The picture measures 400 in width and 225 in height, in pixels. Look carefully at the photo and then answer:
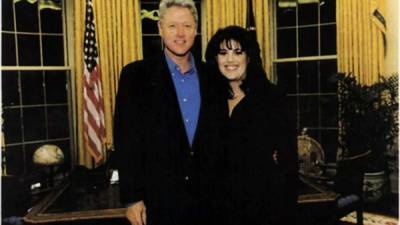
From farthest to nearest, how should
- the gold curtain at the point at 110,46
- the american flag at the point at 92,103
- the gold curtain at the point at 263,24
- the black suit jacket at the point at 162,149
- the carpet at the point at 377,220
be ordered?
the gold curtain at the point at 263,24 < the gold curtain at the point at 110,46 < the american flag at the point at 92,103 < the carpet at the point at 377,220 < the black suit jacket at the point at 162,149

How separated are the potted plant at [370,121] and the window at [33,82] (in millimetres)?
2196

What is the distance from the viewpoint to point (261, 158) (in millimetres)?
1680

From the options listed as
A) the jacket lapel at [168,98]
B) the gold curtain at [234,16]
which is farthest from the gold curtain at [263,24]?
the jacket lapel at [168,98]

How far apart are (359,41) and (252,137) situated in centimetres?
229

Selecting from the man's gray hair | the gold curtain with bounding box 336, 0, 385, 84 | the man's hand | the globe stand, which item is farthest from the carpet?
the globe stand

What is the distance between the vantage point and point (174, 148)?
67.1 inches

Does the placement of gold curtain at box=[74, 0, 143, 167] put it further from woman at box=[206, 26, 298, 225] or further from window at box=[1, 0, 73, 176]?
woman at box=[206, 26, 298, 225]

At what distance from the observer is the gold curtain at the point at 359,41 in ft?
11.1

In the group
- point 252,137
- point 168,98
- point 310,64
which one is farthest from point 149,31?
point 252,137

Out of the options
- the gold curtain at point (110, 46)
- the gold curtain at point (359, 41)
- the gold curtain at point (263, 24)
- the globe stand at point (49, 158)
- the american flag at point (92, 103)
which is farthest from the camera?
the gold curtain at point (263, 24)

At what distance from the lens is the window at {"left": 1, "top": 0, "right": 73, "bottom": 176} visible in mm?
3371

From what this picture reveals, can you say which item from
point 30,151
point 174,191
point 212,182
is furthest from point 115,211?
point 30,151

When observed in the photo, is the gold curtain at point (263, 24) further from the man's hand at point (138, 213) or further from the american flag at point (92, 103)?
the man's hand at point (138, 213)

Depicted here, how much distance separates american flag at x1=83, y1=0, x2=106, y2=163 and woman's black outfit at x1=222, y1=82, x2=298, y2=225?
69.9 inches
